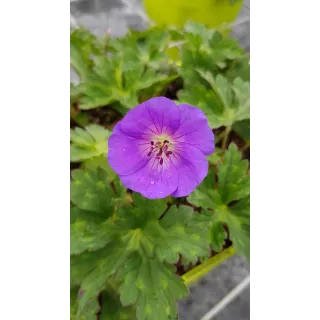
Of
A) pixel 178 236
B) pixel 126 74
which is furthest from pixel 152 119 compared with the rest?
pixel 126 74

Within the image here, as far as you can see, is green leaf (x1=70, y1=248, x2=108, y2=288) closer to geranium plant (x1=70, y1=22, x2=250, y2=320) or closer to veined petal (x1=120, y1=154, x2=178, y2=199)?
geranium plant (x1=70, y1=22, x2=250, y2=320)

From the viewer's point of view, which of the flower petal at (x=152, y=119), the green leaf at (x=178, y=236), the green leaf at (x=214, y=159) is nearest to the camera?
the flower petal at (x=152, y=119)

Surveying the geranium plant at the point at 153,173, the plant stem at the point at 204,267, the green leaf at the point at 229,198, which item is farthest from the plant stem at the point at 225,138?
the plant stem at the point at 204,267

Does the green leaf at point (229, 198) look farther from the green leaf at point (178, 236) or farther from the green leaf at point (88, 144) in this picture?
the green leaf at point (88, 144)

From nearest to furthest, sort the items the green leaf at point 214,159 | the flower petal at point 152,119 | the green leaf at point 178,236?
the flower petal at point 152,119 → the green leaf at point 178,236 → the green leaf at point 214,159
